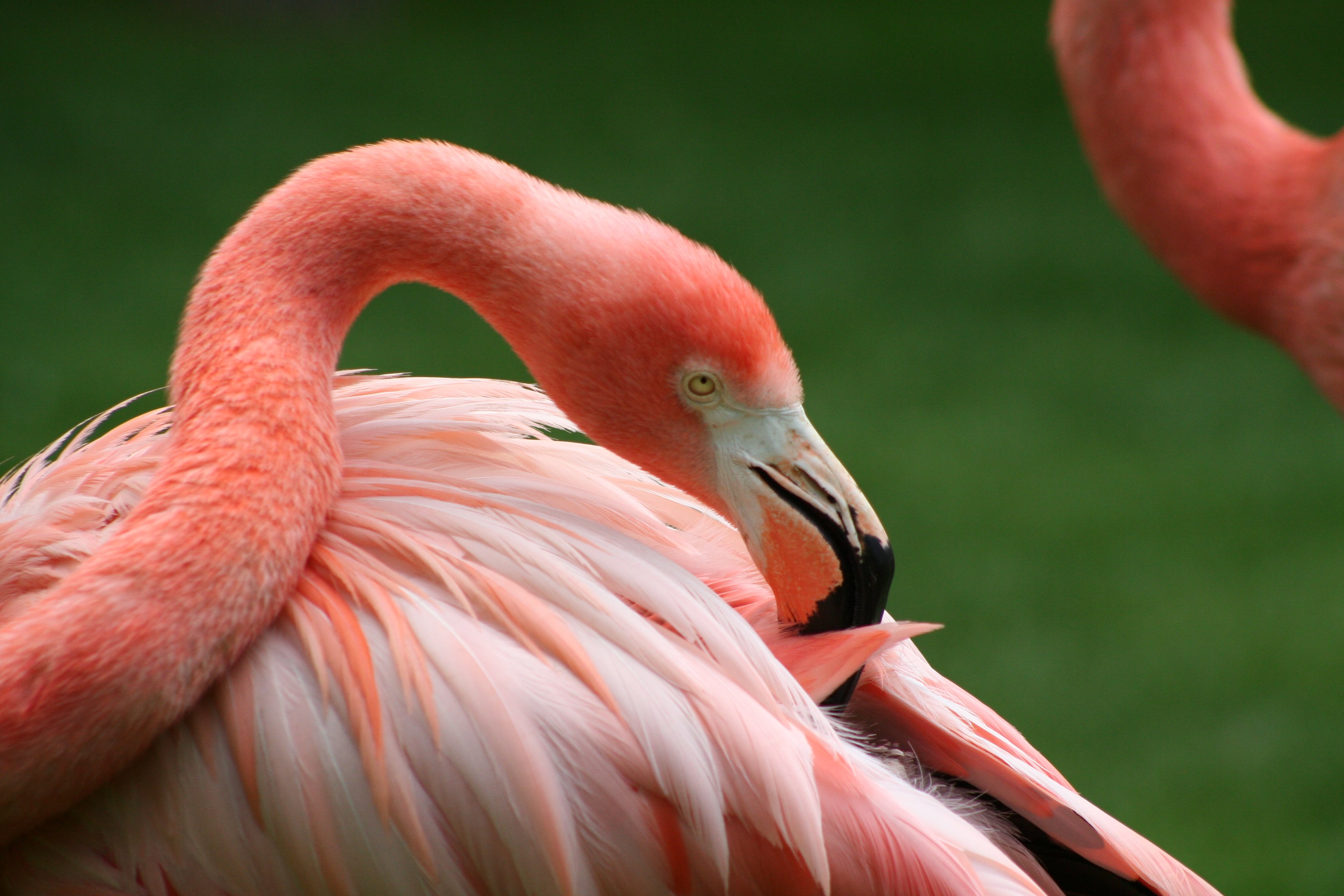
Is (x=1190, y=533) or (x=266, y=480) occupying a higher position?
(x=266, y=480)

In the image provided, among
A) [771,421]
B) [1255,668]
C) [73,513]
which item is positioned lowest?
[1255,668]

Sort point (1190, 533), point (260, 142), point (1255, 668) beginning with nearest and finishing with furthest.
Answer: point (1255, 668) < point (1190, 533) < point (260, 142)

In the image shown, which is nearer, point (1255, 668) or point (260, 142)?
point (1255, 668)

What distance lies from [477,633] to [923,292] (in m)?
4.41

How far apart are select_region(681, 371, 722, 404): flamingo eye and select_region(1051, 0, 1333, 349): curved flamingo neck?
138cm

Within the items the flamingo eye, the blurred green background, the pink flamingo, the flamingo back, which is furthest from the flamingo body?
the blurred green background

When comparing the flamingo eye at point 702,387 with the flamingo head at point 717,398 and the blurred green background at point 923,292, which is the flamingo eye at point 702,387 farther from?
the blurred green background at point 923,292

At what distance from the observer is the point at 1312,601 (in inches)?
150

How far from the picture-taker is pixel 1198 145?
2.41m

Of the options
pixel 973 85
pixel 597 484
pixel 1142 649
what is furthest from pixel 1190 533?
pixel 973 85

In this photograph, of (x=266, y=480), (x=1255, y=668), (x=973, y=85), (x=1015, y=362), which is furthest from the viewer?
(x=973, y=85)

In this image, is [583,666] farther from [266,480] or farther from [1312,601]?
[1312,601]

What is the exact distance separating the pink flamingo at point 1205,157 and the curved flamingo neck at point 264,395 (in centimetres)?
132

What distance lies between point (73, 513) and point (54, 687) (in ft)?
1.07
